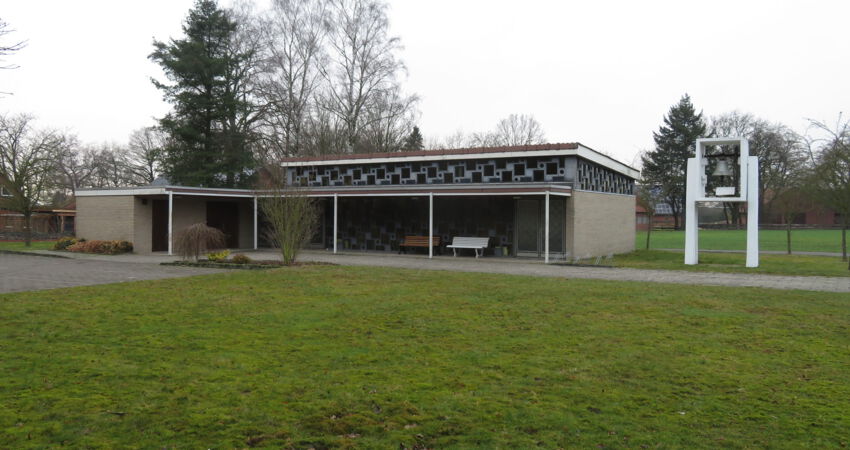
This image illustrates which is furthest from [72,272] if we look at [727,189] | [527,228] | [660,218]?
[660,218]

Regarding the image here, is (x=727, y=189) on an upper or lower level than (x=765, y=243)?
upper

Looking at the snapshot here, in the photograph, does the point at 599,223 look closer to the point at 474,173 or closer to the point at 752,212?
the point at 474,173

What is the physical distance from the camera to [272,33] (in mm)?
33875

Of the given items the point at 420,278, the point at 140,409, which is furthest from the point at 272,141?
the point at 140,409

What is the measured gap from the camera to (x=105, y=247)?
21609 millimetres

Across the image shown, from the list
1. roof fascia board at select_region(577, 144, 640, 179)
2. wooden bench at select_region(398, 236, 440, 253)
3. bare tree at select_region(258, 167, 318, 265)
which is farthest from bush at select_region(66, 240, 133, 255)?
roof fascia board at select_region(577, 144, 640, 179)

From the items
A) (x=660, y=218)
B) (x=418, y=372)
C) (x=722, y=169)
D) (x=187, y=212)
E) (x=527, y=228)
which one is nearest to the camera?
(x=418, y=372)

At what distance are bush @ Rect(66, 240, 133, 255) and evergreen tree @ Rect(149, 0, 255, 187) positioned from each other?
904 centimetres

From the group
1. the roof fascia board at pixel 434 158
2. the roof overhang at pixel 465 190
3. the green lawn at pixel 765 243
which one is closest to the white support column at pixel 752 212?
the roof overhang at pixel 465 190

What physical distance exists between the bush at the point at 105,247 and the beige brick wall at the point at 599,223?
16.3 m

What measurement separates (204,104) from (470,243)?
57.4ft

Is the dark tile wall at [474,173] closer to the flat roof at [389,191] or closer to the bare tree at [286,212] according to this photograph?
the flat roof at [389,191]

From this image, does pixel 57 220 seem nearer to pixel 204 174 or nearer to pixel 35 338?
pixel 204 174

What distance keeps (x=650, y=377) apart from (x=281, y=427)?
339 cm
